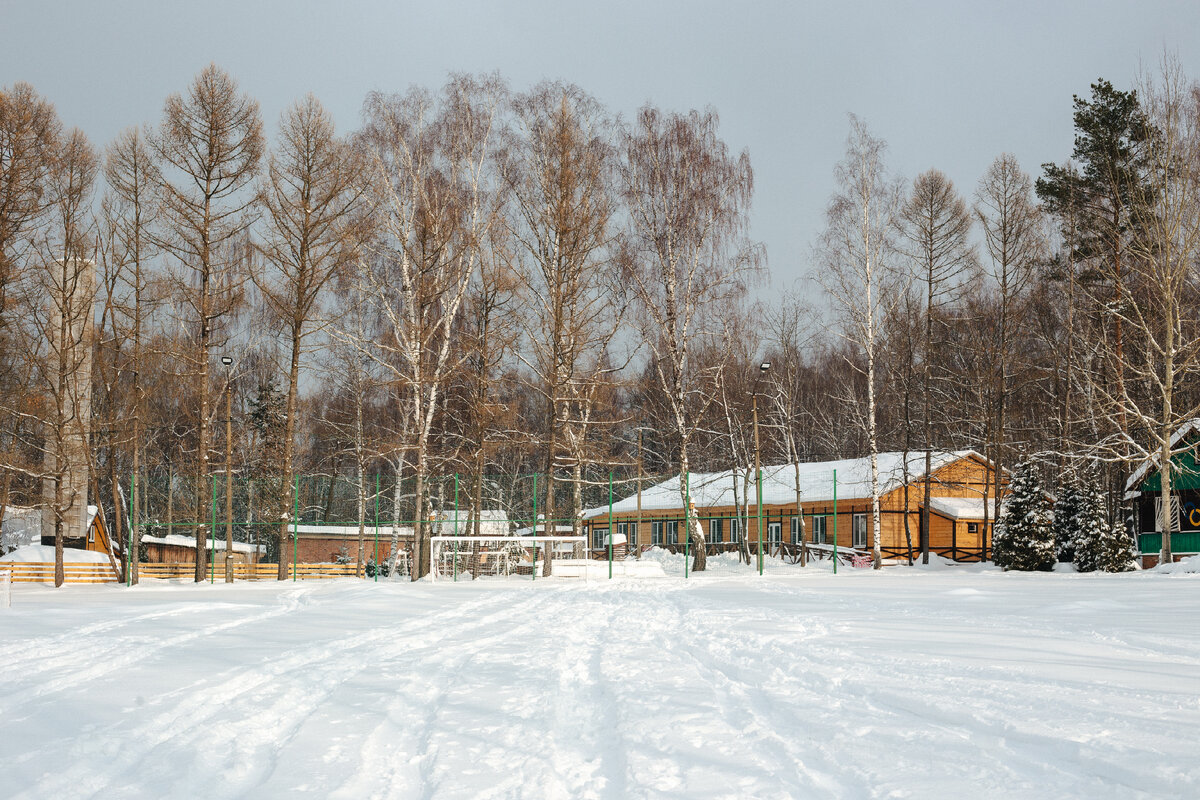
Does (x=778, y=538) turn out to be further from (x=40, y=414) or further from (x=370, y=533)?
(x=40, y=414)

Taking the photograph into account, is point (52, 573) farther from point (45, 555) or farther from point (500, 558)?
point (500, 558)

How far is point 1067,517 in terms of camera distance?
86.2ft

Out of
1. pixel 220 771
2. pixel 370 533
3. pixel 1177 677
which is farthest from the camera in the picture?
pixel 370 533

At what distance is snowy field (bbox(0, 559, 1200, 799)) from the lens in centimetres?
429

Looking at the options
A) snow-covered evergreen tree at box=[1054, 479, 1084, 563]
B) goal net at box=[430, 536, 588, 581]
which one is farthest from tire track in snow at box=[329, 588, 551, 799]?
snow-covered evergreen tree at box=[1054, 479, 1084, 563]

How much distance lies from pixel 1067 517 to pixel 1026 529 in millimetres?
1564

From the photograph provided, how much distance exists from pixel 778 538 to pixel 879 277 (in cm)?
1640

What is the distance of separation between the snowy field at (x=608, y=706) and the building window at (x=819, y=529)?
1032 inches

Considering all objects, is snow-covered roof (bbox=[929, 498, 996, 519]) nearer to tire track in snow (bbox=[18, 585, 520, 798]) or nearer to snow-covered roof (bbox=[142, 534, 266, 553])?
snow-covered roof (bbox=[142, 534, 266, 553])

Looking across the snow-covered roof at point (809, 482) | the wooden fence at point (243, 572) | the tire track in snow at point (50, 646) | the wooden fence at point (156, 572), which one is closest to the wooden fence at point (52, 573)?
the wooden fence at point (156, 572)

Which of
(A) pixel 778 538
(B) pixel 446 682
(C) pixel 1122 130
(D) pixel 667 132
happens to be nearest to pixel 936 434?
(A) pixel 778 538

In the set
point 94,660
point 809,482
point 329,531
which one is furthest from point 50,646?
point 809,482

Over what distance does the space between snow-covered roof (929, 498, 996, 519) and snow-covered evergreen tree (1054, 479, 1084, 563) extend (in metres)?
9.17

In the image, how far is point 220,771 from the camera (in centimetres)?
448
